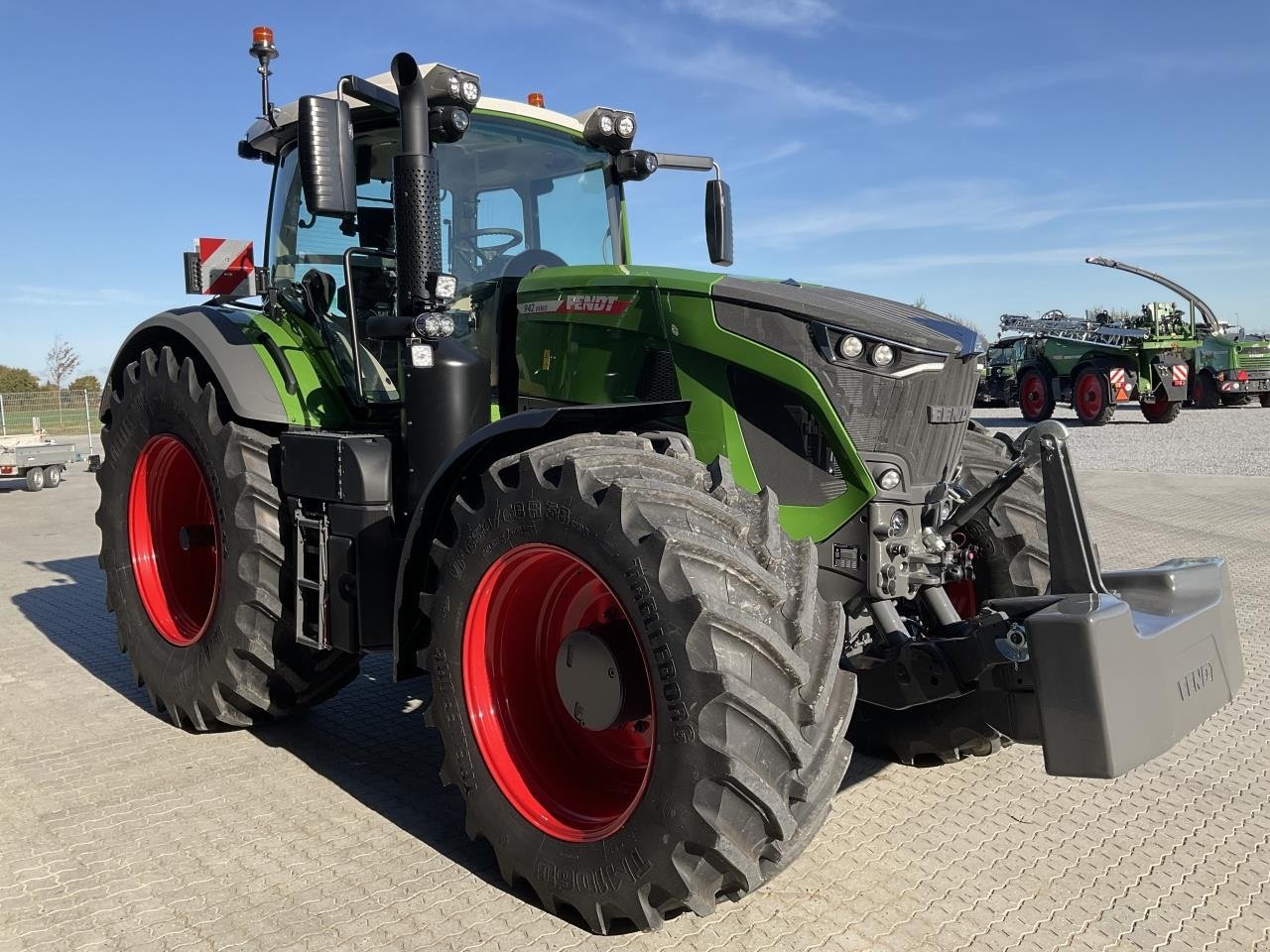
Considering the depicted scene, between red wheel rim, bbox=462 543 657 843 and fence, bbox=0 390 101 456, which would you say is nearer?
red wheel rim, bbox=462 543 657 843

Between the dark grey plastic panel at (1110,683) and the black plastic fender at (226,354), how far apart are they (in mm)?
2867

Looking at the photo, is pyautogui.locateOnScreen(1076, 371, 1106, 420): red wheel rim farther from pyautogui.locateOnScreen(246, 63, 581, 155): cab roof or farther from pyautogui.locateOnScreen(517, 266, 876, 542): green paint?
pyautogui.locateOnScreen(517, 266, 876, 542): green paint

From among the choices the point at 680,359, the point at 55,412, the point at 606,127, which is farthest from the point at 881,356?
the point at 55,412

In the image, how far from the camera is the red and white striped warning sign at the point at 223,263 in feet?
24.9

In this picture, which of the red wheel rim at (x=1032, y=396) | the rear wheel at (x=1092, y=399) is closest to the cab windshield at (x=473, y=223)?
the rear wheel at (x=1092, y=399)

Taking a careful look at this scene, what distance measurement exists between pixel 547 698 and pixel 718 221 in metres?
2.24

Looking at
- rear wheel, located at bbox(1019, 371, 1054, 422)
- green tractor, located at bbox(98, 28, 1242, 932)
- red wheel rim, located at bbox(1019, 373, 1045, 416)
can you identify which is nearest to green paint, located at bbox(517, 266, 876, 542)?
green tractor, located at bbox(98, 28, 1242, 932)

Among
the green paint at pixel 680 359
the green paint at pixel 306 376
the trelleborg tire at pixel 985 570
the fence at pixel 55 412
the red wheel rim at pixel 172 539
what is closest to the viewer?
the green paint at pixel 680 359

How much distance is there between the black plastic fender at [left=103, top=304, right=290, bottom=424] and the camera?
3.95m

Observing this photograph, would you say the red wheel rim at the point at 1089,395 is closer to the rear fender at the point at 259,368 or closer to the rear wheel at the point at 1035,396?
the rear wheel at the point at 1035,396

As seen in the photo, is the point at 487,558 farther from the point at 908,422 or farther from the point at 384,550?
the point at 908,422

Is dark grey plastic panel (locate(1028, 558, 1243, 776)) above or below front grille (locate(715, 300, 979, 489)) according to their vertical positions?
below

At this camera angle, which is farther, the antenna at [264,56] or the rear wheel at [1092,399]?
the rear wheel at [1092,399]

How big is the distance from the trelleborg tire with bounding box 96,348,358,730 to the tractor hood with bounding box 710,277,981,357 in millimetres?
2013
